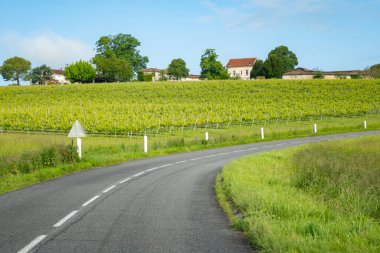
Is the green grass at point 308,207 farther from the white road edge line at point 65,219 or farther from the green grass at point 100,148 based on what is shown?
the green grass at point 100,148

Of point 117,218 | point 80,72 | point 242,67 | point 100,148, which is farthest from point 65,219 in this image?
point 242,67

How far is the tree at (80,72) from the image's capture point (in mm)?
120812

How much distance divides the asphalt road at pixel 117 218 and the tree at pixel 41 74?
152 meters

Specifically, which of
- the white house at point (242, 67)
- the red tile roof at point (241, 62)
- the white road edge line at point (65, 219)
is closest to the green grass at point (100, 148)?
the white road edge line at point (65, 219)

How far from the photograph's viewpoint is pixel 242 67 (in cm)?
16100

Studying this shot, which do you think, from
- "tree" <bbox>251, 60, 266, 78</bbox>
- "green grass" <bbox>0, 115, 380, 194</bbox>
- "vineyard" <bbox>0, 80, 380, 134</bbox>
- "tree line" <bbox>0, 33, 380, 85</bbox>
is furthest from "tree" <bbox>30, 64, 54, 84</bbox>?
"green grass" <bbox>0, 115, 380, 194</bbox>

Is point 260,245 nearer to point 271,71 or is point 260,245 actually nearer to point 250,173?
point 250,173

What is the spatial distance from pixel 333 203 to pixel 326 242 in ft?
13.9

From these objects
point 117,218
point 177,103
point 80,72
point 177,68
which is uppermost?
point 177,68

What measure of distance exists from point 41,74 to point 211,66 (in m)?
70.8

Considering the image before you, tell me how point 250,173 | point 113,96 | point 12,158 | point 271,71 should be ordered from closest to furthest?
point 250,173 → point 12,158 → point 113,96 → point 271,71

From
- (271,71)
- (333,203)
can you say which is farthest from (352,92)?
(333,203)

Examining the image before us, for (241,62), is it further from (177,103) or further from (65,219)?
(65,219)

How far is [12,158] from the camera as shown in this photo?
54.3 ft
